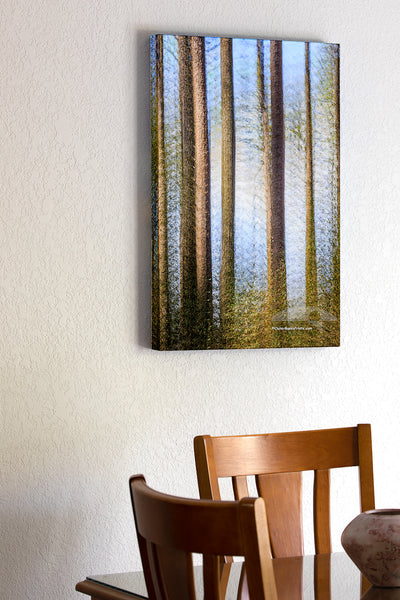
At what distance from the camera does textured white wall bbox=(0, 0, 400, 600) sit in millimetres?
1981

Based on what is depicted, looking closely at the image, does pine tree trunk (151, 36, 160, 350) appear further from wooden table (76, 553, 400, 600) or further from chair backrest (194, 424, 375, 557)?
wooden table (76, 553, 400, 600)

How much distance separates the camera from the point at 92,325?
2.03 metres

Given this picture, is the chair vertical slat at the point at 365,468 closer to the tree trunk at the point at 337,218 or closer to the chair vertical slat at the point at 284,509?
the chair vertical slat at the point at 284,509

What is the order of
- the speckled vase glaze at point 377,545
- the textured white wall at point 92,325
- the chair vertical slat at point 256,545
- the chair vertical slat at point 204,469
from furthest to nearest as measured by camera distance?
the textured white wall at point 92,325
the chair vertical slat at point 204,469
the speckled vase glaze at point 377,545
the chair vertical slat at point 256,545

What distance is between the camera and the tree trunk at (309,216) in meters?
2.14

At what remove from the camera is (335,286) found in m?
2.16

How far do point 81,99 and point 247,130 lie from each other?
478 millimetres

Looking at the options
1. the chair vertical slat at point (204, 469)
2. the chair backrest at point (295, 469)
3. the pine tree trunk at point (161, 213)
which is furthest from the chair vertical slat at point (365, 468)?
the pine tree trunk at point (161, 213)

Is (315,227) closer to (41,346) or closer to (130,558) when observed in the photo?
(41,346)

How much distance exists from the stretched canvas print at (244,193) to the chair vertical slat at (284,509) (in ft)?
1.72

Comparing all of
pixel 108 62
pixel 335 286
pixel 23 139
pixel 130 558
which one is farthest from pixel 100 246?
pixel 130 558

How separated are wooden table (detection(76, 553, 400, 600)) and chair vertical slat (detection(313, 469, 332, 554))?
0.18 metres

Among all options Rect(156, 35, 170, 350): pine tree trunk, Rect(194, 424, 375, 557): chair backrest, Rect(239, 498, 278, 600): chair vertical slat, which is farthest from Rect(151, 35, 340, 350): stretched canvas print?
Rect(239, 498, 278, 600): chair vertical slat

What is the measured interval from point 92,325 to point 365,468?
2.74ft
